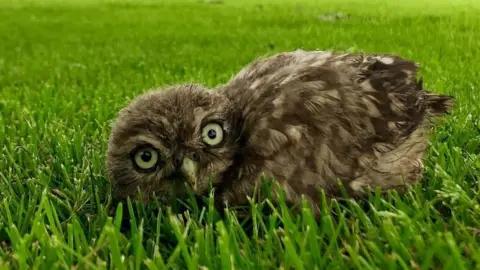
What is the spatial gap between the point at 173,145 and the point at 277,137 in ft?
1.62

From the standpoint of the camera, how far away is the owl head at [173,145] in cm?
330

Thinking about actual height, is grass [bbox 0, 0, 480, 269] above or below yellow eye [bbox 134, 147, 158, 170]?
below

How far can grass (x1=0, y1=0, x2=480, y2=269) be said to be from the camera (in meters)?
2.77

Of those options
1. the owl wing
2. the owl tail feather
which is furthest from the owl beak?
the owl tail feather

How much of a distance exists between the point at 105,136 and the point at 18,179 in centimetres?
112

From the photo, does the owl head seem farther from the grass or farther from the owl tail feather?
the owl tail feather

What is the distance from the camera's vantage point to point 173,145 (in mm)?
3301

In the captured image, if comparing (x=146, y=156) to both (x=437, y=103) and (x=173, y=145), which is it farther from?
(x=437, y=103)

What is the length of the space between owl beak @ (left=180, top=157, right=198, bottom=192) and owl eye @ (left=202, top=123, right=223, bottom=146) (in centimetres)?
14

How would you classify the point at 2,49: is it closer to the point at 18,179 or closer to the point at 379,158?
the point at 18,179

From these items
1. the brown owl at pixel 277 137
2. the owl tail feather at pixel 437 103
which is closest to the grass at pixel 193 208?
the brown owl at pixel 277 137

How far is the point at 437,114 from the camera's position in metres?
3.92

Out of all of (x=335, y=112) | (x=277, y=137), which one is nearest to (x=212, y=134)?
(x=277, y=137)

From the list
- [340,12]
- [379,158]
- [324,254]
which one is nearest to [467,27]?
[340,12]
